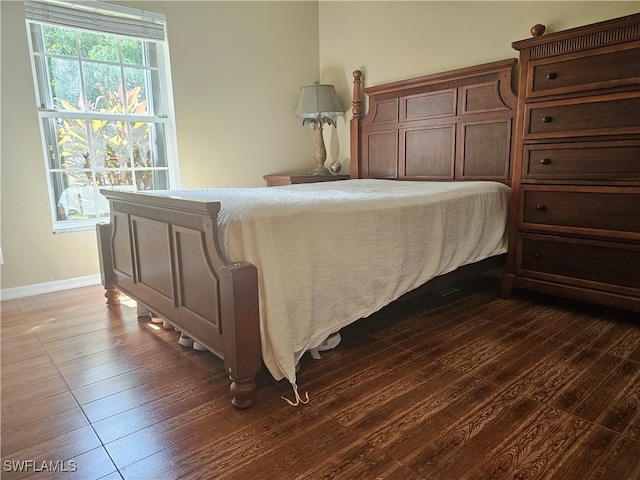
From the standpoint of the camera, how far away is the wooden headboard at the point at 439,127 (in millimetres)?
2811

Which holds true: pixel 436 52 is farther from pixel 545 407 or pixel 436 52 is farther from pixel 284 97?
pixel 545 407

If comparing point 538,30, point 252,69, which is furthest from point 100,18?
point 538,30

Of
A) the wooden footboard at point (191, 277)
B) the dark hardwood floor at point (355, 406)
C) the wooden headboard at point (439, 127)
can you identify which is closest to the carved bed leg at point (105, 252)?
the wooden footboard at point (191, 277)

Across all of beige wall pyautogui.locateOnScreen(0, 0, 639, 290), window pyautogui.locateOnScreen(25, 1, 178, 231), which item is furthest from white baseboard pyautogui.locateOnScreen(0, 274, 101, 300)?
window pyautogui.locateOnScreen(25, 1, 178, 231)

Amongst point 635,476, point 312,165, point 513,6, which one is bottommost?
point 635,476

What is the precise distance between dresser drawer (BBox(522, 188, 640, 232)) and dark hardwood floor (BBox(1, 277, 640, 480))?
0.53 meters

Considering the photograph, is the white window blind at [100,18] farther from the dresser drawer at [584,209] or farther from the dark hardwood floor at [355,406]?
the dresser drawer at [584,209]

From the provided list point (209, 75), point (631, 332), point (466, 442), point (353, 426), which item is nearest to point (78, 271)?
point (209, 75)

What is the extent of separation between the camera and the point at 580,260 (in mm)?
2248

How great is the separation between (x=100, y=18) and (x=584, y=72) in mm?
3183

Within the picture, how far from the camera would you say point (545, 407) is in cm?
146

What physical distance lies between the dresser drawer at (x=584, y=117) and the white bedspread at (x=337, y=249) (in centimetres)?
47

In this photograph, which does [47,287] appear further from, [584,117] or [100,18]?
[584,117]

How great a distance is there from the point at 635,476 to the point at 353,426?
798mm
